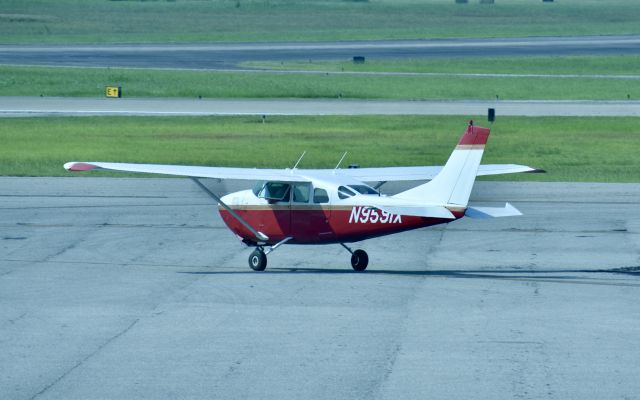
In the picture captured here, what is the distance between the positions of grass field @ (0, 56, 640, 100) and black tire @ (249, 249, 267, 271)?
49840 mm

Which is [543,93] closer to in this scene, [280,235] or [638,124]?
[638,124]

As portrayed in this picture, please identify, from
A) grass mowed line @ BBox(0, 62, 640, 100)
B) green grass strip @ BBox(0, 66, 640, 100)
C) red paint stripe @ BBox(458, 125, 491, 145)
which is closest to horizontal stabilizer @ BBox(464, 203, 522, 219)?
red paint stripe @ BBox(458, 125, 491, 145)

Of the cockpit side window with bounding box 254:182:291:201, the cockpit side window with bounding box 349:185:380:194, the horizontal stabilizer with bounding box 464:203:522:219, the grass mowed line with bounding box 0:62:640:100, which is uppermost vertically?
the cockpit side window with bounding box 349:185:380:194

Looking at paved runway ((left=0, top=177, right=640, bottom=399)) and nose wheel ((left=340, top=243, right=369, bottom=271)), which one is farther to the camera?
nose wheel ((left=340, top=243, right=369, bottom=271))

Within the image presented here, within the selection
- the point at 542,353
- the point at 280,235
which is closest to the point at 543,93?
the point at 280,235

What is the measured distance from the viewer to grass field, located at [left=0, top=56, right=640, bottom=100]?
253ft

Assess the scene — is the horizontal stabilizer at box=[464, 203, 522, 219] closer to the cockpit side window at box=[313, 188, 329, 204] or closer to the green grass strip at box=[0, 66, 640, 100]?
the cockpit side window at box=[313, 188, 329, 204]

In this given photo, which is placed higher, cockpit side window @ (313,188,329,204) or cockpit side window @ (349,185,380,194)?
cockpit side window @ (349,185,380,194)

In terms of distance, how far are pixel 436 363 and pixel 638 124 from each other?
44512 millimetres

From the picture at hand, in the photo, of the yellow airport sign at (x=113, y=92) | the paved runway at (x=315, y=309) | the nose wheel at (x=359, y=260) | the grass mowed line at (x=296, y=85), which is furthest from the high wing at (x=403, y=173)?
the yellow airport sign at (x=113, y=92)

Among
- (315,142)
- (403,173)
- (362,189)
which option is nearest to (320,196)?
(362,189)

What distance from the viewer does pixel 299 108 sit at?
225 feet

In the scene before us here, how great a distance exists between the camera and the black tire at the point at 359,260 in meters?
26.7

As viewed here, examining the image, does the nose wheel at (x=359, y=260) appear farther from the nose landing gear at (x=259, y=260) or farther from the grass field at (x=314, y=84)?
the grass field at (x=314, y=84)
